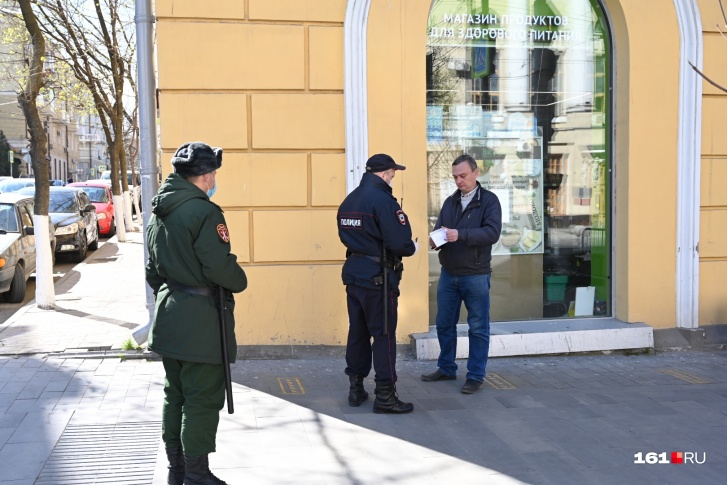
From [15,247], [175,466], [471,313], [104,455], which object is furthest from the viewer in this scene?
[15,247]

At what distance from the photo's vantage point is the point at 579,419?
594cm

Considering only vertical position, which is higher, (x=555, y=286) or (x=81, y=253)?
(x=555, y=286)

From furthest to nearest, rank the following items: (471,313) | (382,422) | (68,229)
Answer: (68,229)
(471,313)
(382,422)

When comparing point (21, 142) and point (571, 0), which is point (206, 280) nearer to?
point (571, 0)

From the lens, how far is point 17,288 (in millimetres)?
11781

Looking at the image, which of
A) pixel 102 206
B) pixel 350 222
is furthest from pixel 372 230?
pixel 102 206

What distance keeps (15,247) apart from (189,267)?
8462 millimetres

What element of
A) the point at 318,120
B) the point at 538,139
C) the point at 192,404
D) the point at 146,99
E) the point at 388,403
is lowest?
the point at 388,403

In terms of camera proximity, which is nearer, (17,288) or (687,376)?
(687,376)

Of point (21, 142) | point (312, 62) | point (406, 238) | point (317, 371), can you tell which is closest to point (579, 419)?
point (406, 238)

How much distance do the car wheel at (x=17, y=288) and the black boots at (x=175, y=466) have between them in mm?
8180

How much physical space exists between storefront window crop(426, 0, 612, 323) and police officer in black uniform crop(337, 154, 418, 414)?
8.56 ft

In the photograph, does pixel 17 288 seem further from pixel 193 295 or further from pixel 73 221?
pixel 193 295

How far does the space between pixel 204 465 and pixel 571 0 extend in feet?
21.9
